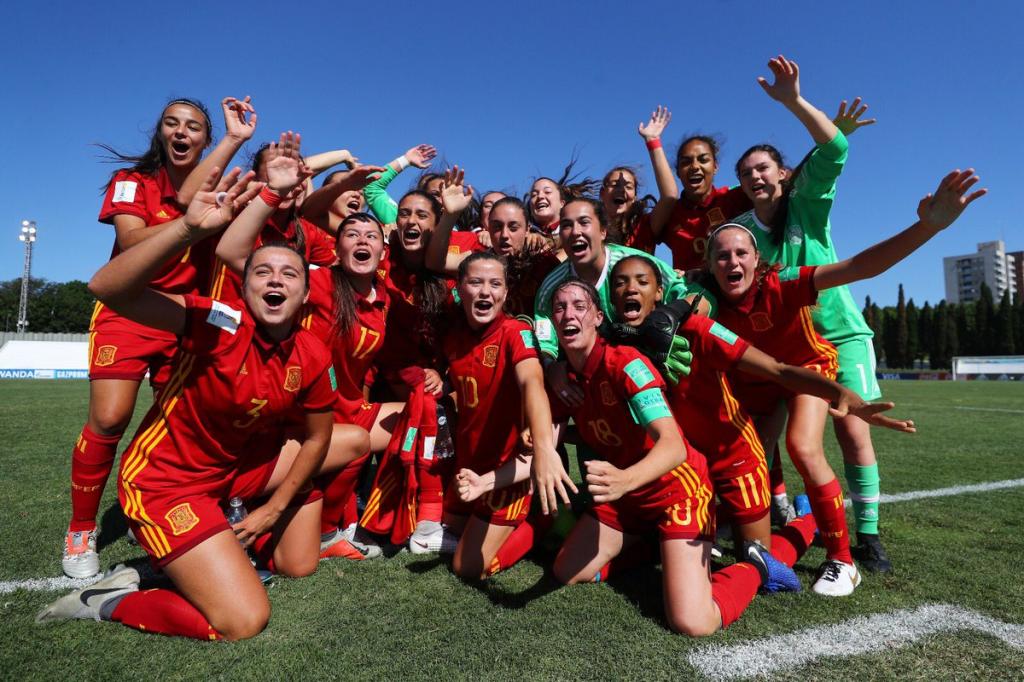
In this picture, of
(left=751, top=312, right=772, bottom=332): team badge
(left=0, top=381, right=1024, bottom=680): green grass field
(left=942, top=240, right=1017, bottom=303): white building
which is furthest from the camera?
(left=942, top=240, right=1017, bottom=303): white building

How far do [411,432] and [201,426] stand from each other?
1.33m

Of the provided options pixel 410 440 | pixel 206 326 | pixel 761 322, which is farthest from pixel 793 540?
pixel 206 326

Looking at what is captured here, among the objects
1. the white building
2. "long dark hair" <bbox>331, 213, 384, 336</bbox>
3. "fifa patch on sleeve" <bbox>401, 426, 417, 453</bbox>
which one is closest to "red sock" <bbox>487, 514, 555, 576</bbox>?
"fifa patch on sleeve" <bbox>401, 426, 417, 453</bbox>

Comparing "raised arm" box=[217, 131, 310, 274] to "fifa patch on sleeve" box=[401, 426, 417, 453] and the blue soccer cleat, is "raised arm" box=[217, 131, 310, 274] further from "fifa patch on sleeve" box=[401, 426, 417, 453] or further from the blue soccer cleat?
the blue soccer cleat

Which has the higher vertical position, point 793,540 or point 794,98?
point 794,98

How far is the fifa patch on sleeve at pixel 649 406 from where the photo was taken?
2.76 m

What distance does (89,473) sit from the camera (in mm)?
3408

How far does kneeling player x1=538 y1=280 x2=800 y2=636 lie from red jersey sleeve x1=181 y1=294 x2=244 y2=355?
5.20 ft

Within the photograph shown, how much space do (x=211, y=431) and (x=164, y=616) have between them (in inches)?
31.7

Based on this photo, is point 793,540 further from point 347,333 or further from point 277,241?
point 277,241

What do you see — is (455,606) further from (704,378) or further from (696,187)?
(696,187)

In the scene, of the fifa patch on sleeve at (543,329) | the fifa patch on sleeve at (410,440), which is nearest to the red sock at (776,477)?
the fifa patch on sleeve at (543,329)

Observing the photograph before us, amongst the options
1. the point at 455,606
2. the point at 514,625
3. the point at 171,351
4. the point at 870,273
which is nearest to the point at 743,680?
the point at 514,625

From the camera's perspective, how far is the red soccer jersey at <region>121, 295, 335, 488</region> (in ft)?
9.07
